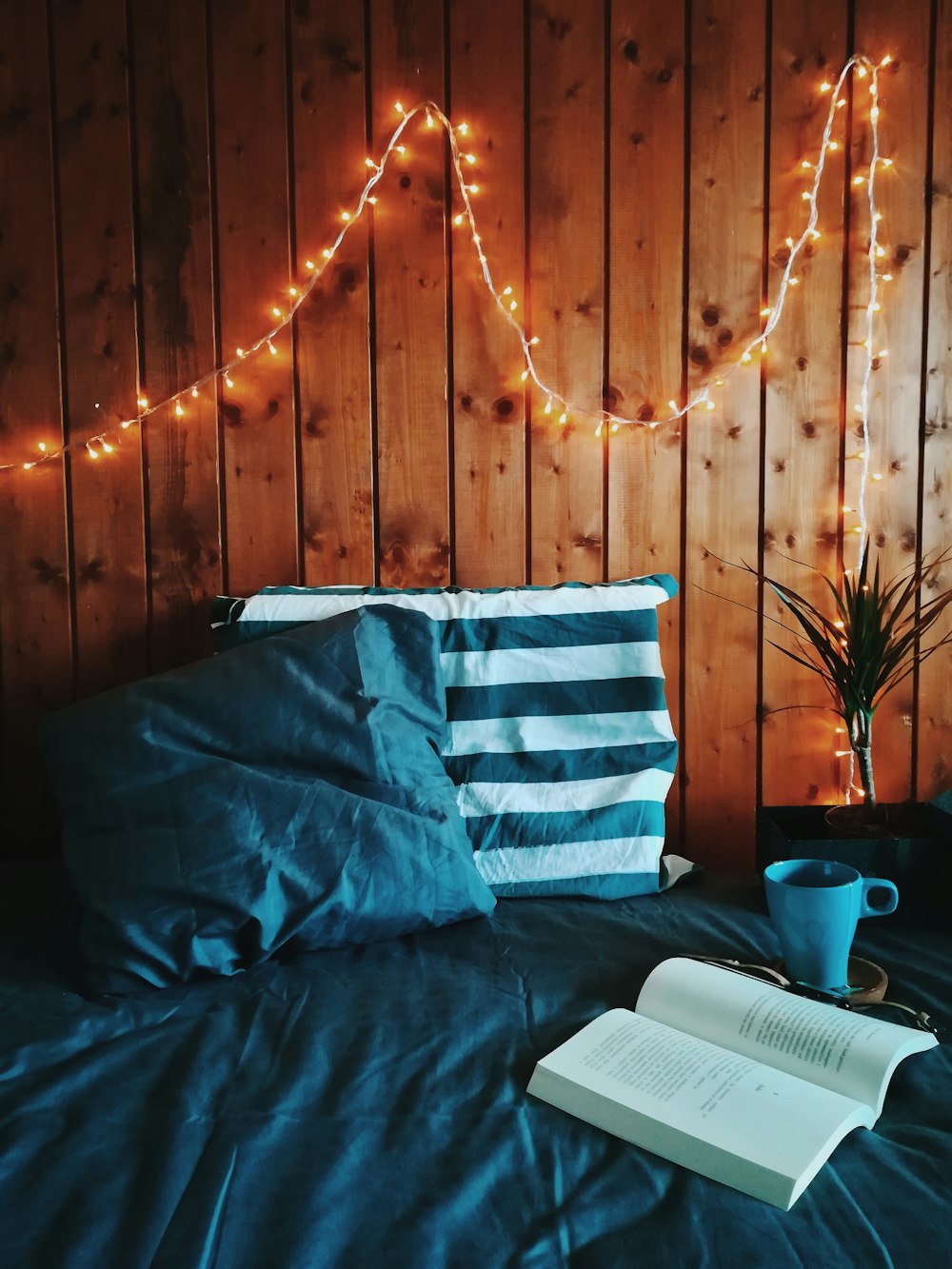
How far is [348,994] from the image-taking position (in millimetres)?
1020

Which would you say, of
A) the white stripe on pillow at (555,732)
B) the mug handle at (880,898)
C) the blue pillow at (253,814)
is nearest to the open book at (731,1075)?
the mug handle at (880,898)

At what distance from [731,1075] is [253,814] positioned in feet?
1.99

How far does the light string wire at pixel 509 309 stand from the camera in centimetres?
156

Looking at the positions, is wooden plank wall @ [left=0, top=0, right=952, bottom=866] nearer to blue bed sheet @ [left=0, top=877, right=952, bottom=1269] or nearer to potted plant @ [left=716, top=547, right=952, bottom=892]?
potted plant @ [left=716, top=547, right=952, bottom=892]

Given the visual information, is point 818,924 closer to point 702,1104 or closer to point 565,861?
point 702,1104

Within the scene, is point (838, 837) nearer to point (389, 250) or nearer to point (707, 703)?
point (707, 703)

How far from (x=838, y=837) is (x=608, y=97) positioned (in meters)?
1.29

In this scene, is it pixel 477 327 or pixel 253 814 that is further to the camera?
pixel 477 327

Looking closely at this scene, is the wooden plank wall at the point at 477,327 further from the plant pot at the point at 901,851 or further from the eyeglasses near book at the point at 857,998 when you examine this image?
the eyeglasses near book at the point at 857,998

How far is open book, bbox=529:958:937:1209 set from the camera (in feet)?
2.30

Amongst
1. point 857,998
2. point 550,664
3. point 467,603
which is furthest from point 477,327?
point 857,998

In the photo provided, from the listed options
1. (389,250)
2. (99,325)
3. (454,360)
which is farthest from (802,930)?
(99,325)

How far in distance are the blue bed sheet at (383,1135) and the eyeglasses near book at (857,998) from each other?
0.13ft

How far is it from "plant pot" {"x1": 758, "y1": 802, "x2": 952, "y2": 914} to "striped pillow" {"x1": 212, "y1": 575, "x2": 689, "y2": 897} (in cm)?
20
